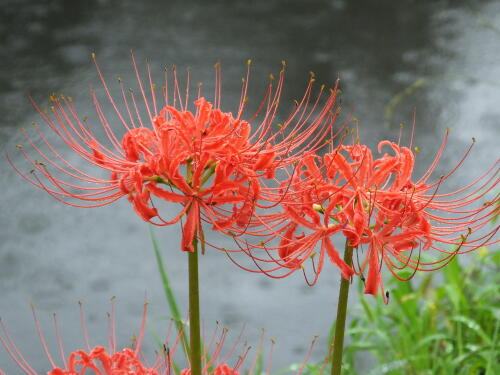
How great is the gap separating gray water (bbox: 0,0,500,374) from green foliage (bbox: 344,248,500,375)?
0.54 metres

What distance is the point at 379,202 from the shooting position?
1262 mm

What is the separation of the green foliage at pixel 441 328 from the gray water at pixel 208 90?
1.77 feet

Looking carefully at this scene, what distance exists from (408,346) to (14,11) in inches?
161

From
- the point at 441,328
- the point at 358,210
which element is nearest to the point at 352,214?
the point at 358,210

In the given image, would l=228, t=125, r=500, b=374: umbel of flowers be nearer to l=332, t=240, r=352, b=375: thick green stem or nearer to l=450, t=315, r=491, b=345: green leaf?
l=332, t=240, r=352, b=375: thick green stem

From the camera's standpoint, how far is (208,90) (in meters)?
4.79

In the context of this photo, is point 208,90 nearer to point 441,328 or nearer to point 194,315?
point 441,328

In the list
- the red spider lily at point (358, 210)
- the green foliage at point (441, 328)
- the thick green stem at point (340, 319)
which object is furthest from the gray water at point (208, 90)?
the thick green stem at point (340, 319)

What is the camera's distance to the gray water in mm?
3502

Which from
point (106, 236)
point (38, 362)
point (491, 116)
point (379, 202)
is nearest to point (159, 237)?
point (106, 236)

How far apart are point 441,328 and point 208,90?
2381 millimetres

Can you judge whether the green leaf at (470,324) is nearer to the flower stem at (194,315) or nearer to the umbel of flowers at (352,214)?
the umbel of flowers at (352,214)

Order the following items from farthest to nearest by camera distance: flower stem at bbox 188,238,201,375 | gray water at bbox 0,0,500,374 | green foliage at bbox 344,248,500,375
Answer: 1. gray water at bbox 0,0,500,374
2. green foliage at bbox 344,248,500,375
3. flower stem at bbox 188,238,201,375

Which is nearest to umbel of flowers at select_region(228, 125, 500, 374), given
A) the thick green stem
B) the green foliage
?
the thick green stem
